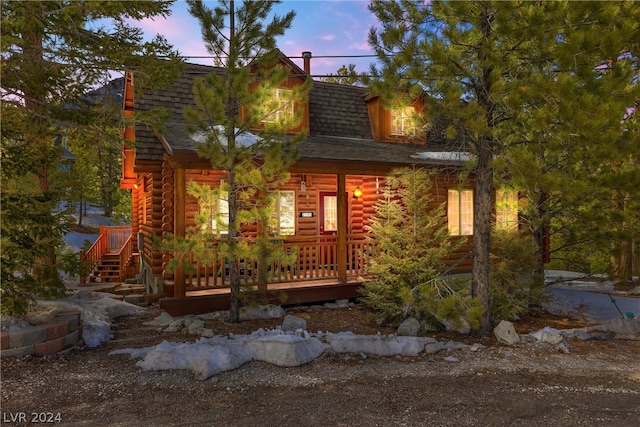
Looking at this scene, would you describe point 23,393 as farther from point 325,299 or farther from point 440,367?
point 325,299

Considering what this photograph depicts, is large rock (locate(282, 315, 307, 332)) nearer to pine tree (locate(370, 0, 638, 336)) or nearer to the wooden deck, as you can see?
the wooden deck

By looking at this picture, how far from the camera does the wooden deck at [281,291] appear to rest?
8.41 m

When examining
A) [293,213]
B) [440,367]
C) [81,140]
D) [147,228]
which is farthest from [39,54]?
[440,367]

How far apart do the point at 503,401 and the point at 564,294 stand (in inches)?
371

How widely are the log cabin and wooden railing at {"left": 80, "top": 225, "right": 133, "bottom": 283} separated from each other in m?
0.38

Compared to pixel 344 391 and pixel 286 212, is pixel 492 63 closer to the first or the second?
pixel 344 391

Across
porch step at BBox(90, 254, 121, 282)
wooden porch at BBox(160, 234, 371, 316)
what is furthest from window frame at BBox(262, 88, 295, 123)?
porch step at BBox(90, 254, 121, 282)

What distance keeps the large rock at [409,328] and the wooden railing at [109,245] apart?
10.5 meters

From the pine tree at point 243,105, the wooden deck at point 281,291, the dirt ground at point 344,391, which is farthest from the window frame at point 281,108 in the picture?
the dirt ground at point 344,391

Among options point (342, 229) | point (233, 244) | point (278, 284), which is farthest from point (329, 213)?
point (233, 244)

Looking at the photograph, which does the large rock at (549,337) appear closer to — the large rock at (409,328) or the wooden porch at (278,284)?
the large rock at (409,328)

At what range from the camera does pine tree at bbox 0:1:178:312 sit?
616 cm

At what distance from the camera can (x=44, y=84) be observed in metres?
7.90

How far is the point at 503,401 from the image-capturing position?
4629 millimetres
